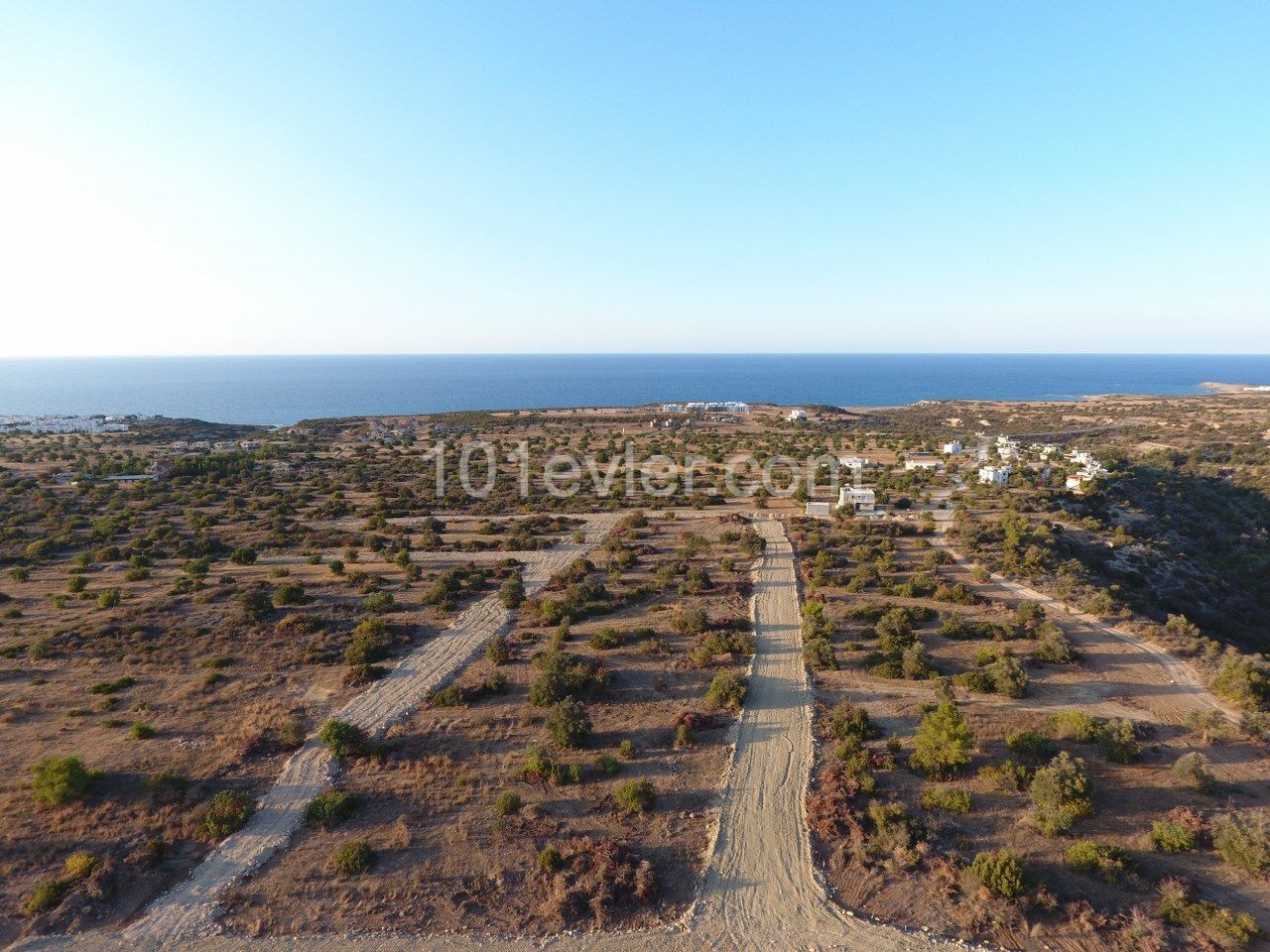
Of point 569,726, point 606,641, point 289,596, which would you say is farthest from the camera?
point 289,596

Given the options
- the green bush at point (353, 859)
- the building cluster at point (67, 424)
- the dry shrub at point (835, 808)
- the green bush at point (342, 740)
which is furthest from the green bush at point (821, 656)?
the building cluster at point (67, 424)

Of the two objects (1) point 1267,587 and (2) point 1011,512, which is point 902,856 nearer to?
(2) point 1011,512

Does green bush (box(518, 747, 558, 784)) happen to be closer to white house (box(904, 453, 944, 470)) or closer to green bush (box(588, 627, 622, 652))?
green bush (box(588, 627, 622, 652))

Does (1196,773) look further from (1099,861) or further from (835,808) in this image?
(835,808)

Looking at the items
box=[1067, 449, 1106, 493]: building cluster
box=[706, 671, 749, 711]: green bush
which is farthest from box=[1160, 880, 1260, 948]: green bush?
box=[1067, 449, 1106, 493]: building cluster

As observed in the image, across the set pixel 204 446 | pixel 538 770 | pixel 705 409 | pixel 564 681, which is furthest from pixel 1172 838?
pixel 705 409

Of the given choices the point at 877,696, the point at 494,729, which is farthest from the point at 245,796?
the point at 877,696

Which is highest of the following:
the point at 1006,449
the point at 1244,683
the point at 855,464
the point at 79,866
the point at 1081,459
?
the point at 1006,449
